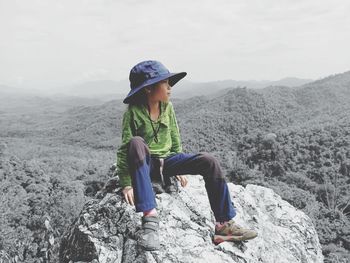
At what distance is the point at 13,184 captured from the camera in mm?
28062

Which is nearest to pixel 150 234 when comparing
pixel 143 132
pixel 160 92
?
pixel 143 132

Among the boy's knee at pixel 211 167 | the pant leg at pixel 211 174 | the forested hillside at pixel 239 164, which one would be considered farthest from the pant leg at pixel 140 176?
the forested hillside at pixel 239 164

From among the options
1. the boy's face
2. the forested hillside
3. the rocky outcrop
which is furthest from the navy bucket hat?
the forested hillside

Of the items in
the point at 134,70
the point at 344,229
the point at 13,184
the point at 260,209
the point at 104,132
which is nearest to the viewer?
the point at 134,70

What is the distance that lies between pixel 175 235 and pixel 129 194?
1.95 feet

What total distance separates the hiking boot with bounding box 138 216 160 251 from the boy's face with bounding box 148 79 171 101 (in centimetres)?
121

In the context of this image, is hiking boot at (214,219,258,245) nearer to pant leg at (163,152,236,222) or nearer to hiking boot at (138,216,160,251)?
pant leg at (163,152,236,222)

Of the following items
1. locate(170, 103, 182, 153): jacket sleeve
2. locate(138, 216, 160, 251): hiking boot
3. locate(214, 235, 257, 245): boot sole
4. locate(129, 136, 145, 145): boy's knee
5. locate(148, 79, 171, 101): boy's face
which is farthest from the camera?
locate(170, 103, 182, 153): jacket sleeve

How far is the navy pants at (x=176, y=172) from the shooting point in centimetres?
375

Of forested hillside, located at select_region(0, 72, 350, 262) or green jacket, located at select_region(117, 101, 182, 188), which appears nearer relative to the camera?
green jacket, located at select_region(117, 101, 182, 188)

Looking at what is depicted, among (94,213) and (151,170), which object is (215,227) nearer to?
(151,170)

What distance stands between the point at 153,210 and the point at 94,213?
30.0 inches

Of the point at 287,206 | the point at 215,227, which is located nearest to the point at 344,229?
the point at 287,206

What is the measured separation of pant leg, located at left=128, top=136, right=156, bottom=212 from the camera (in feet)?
12.2
